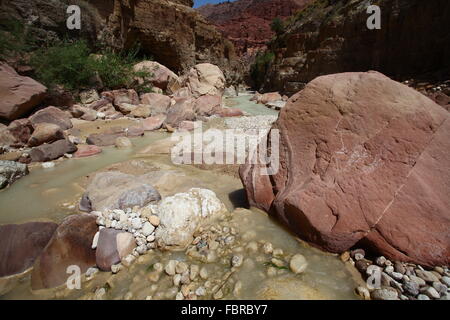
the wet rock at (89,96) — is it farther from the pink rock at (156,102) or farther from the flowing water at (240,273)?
the flowing water at (240,273)

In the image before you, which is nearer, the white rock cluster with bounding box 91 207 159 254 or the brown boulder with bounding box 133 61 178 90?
the white rock cluster with bounding box 91 207 159 254

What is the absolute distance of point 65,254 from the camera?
5.14ft

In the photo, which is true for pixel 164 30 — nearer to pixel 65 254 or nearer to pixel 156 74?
pixel 156 74

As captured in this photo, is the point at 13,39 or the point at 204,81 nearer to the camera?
the point at 13,39

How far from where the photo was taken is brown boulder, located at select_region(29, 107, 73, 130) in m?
5.05

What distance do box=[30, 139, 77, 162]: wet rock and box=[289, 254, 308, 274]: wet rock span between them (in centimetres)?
406

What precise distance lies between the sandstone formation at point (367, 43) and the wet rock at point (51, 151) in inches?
374

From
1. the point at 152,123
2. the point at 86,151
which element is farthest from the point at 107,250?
the point at 152,123

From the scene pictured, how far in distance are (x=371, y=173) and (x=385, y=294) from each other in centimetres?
72

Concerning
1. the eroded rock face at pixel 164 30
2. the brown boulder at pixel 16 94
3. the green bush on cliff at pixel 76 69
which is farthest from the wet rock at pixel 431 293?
the eroded rock face at pixel 164 30

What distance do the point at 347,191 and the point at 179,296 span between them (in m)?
1.27

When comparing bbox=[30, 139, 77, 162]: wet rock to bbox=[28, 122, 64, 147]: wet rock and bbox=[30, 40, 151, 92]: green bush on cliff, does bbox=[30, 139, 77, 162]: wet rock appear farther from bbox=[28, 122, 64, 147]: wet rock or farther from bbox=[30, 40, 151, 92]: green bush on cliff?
bbox=[30, 40, 151, 92]: green bush on cliff

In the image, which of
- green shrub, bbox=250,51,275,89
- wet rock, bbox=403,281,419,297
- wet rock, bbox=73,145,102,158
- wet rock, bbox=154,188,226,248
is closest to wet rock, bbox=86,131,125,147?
wet rock, bbox=73,145,102,158
